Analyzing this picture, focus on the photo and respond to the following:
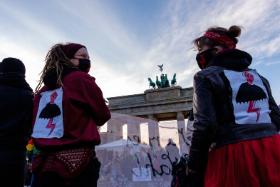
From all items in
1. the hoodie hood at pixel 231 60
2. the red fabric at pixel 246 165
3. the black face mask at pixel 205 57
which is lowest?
the red fabric at pixel 246 165

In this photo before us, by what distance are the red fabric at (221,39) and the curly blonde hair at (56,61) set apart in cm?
94

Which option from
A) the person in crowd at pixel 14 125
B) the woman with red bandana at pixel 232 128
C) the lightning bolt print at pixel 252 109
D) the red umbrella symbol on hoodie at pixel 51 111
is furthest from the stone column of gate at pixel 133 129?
the lightning bolt print at pixel 252 109

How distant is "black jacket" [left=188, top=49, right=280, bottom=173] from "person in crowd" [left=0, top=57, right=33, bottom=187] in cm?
135

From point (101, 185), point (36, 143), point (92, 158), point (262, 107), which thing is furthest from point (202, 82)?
point (101, 185)

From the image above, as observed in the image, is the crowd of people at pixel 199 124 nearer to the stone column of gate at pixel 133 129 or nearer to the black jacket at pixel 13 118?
the black jacket at pixel 13 118

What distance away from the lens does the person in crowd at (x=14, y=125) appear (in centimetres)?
250

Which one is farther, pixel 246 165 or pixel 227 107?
pixel 227 107

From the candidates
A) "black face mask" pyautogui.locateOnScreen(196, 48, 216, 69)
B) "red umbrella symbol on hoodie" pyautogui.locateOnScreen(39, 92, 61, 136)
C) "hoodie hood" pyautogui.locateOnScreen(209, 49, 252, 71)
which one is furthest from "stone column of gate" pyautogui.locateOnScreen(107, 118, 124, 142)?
"hoodie hood" pyautogui.locateOnScreen(209, 49, 252, 71)

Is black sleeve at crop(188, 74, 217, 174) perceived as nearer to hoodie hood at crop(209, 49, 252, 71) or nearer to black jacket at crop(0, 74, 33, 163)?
hoodie hood at crop(209, 49, 252, 71)

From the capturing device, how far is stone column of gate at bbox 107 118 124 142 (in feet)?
24.2

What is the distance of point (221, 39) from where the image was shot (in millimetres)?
2146

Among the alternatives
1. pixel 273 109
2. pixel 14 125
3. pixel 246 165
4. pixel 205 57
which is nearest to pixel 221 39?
pixel 205 57

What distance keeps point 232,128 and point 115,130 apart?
5.68 m

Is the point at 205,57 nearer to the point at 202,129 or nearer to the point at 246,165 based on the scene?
the point at 202,129
